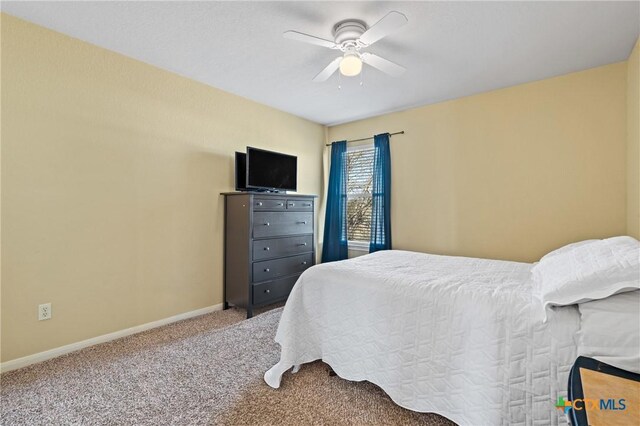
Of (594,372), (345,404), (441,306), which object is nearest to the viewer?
(594,372)

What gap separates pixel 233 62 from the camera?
2.61 m

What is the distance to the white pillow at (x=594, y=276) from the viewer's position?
1140 millimetres

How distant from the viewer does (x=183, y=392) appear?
1777 mm

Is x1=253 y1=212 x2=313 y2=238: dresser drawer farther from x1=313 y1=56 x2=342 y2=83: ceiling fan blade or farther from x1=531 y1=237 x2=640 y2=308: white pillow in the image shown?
x1=531 y1=237 x2=640 y2=308: white pillow

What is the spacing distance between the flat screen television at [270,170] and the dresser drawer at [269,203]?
245mm

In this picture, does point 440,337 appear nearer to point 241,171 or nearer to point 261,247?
point 261,247

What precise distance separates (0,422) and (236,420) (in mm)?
1202

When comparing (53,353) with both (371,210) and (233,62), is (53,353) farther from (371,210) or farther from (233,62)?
(371,210)

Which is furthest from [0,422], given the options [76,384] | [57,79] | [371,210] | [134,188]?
[371,210]

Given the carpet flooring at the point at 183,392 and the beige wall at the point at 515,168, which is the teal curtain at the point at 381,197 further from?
the carpet flooring at the point at 183,392

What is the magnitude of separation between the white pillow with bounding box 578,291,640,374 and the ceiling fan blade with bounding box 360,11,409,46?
1623 mm

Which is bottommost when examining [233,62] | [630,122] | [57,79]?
[630,122]

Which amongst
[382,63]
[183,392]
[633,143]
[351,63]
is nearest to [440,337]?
[183,392]

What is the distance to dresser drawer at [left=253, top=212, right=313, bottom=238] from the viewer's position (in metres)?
3.09
